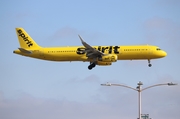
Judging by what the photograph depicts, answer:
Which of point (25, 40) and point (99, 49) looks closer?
point (99, 49)

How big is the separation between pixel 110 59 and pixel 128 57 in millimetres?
3699

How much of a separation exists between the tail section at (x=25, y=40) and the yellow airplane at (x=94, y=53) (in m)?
1.04

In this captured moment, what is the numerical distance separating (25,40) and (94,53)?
1923cm

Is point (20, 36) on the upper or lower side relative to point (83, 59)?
upper

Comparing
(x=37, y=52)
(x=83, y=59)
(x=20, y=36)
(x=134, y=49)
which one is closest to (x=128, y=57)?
(x=134, y=49)

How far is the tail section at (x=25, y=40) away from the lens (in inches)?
4498

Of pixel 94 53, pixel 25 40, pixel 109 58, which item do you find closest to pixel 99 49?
pixel 94 53

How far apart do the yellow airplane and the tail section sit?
1038 millimetres

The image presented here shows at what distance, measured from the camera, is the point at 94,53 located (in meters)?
106

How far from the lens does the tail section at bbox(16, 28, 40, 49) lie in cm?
11425

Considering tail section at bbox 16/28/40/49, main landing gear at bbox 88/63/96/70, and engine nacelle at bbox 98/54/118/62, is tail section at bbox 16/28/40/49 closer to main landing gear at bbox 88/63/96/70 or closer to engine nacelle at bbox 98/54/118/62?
main landing gear at bbox 88/63/96/70

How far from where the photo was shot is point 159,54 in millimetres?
106688

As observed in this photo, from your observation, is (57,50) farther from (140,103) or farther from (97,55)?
(140,103)

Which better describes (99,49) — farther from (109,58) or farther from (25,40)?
(25,40)
